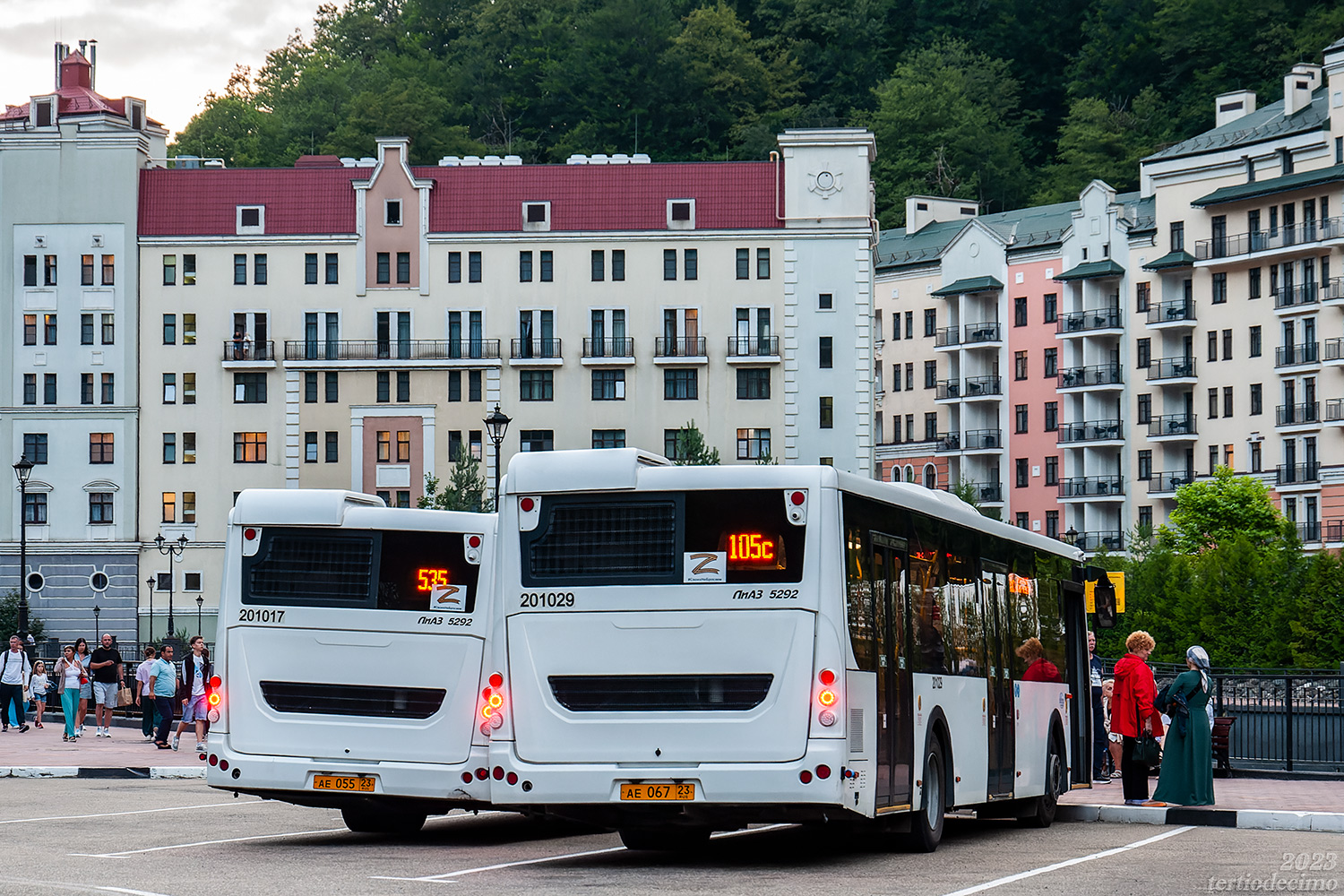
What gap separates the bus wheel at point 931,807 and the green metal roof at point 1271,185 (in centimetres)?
7532

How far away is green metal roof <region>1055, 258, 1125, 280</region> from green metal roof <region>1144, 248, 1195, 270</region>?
2298 millimetres

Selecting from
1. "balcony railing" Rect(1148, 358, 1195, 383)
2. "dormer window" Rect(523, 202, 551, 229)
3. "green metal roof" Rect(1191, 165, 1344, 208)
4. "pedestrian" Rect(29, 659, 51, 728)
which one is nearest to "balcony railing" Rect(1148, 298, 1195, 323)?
"balcony railing" Rect(1148, 358, 1195, 383)

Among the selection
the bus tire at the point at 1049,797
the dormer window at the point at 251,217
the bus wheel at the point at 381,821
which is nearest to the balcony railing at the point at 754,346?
the dormer window at the point at 251,217

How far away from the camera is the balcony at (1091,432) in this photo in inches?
3939

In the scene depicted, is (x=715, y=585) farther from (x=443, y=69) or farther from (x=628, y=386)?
(x=443, y=69)

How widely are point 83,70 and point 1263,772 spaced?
7950 centimetres

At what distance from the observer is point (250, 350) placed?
91938mm

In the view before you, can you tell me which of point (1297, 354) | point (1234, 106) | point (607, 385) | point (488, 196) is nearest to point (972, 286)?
point (1234, 106)

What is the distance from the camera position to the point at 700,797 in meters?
15.6

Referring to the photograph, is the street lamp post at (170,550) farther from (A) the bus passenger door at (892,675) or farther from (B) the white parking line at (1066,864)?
(A) the bus passenger door at (892,675)

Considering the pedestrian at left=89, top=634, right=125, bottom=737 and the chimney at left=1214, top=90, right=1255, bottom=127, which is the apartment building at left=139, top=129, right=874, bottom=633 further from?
the pedestrian at left=89, top=634, right=125, bottom=737

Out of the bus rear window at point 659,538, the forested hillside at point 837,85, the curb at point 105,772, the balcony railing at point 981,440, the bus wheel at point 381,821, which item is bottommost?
the curb at point 105,772

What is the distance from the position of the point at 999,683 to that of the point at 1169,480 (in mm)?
79939

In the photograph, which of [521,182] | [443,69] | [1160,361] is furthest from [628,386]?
[443,69]
